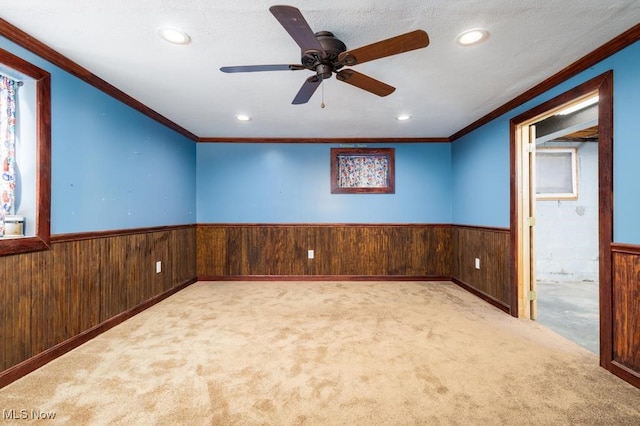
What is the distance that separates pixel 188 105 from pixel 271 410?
295 cm

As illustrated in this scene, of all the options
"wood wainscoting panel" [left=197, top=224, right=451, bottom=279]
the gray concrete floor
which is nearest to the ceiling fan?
the gray concrete floor

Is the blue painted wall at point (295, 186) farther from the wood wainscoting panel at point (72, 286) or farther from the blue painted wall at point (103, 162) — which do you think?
the wood wainscoting panel at point (72, 286)

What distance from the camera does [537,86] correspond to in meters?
2.56

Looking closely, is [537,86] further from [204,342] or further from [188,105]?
[204,342]

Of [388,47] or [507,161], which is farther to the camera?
[507,161]

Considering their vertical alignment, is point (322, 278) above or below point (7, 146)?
below

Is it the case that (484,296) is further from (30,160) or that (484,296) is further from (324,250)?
(30,160)

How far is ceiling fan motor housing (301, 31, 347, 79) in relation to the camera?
1.68 m

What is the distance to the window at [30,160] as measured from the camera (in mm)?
1936

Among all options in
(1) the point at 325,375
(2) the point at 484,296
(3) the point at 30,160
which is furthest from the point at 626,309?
(3) the point at 30,160

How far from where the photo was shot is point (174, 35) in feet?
5.95

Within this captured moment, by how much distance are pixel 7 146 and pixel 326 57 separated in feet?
7.14

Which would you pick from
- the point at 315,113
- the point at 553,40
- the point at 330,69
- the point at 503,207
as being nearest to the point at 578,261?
the point at 503,207

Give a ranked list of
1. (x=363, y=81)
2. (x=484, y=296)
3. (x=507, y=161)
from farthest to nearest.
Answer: (x=484, y=296) < (x=507, y=161) < (x=363, y=81)
